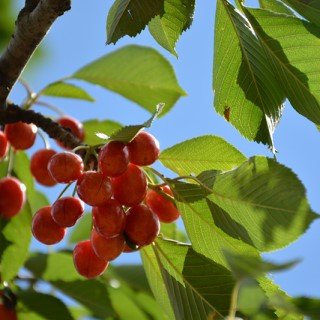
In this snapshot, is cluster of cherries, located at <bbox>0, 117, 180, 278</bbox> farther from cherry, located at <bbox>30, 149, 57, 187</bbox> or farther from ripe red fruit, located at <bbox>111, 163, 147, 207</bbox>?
cherry, located at <bbox>30, 149, 57, 187</bbox>

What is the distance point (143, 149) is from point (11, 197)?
779mm

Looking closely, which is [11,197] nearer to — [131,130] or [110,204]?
[110,204]

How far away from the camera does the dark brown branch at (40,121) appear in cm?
201

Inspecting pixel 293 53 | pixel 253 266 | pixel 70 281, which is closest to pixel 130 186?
pixel 293 53

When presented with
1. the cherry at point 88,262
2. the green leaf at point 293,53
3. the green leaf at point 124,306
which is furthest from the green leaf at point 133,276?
the green leaf at point 293,53

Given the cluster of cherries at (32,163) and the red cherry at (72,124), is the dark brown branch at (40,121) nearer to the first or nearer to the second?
the cluster of cherries at (32,163)

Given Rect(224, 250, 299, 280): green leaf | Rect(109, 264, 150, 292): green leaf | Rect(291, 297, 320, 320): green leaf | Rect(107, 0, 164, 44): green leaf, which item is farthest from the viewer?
Rect(109, 264, 150, 292): green leaf

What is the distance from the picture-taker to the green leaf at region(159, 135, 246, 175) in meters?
1.85

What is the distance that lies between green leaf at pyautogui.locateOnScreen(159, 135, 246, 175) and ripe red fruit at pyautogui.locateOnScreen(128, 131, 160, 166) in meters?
0.18

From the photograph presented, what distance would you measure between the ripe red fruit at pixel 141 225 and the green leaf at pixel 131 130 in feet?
0.59

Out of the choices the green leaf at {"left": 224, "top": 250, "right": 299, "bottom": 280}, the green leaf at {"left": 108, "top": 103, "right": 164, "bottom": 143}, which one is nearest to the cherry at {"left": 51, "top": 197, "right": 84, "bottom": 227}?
the green leaf at {"left": 108, "top": 103, "right": 164, "bottom": 143}

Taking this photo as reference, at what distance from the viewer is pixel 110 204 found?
→ 1.73 m

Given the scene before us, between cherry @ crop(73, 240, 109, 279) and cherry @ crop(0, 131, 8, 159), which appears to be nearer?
cherry @ crop(73, 240, 109, 279)

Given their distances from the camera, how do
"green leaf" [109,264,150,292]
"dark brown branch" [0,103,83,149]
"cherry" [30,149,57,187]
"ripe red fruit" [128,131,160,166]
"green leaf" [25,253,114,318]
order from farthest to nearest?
"green leaf" [109,264,150,292] < "green leaf" [25,253,114,318] < "cherry" [30,149,57,187] < "dark brown branch" [0,103,83,149] < "ripe red fruit" [128,131,160,166]
